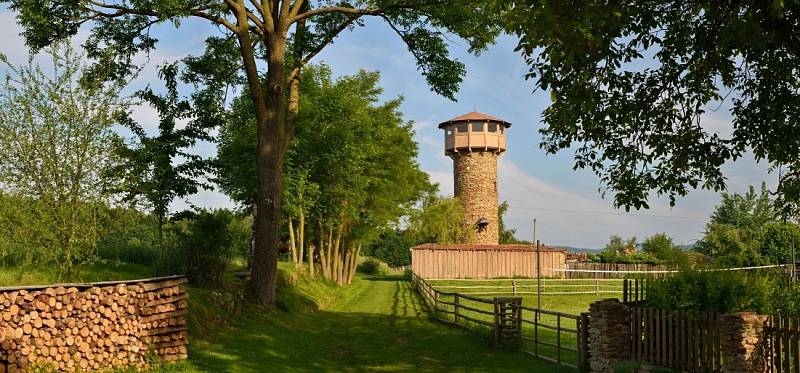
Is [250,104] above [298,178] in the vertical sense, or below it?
above

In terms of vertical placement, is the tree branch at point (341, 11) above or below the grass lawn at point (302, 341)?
above

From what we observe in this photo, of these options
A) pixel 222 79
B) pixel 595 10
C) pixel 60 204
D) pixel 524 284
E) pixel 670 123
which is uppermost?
pixel 222 79

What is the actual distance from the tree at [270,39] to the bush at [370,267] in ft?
184

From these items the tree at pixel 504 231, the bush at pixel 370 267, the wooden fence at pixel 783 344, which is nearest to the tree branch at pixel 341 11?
the wooden fence at pixel 783 344

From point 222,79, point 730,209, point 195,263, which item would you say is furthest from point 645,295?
point 730,209

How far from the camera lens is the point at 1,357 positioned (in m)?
10.9

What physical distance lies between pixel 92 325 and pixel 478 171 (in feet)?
180

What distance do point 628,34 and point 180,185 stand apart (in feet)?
47.9

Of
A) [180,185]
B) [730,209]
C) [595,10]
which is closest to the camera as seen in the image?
[595,10]

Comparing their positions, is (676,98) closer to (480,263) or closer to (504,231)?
(480,263)

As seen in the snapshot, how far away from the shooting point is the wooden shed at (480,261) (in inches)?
2008

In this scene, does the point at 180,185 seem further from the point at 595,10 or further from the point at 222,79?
the point at 595,10

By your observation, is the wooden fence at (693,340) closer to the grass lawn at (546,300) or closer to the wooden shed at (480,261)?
the grass lawn at (546,300)

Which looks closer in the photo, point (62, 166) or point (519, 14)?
point (519, 14)
